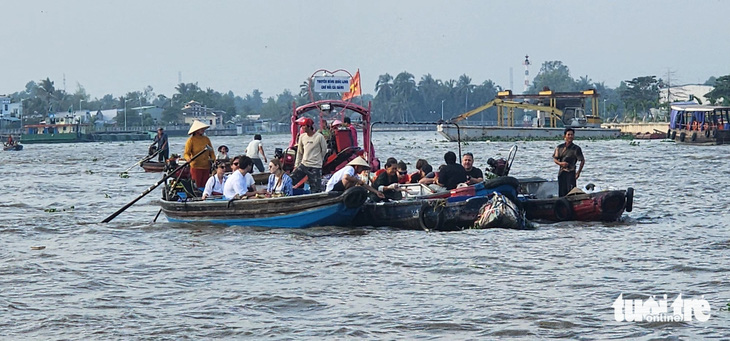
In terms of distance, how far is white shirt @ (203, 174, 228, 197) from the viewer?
1828cm

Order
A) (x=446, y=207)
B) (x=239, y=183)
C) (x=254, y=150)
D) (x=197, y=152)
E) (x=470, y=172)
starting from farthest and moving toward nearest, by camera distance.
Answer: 1. (x=254, y=150)
2. (x=197, y=152)
3. (x=470, y=172)
4. (x=239, y=183)
5. (x=446, y=207)

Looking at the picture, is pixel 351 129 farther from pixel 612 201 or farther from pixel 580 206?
pixel 612 201

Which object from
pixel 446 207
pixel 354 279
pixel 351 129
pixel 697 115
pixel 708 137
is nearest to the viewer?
pixel 354 279

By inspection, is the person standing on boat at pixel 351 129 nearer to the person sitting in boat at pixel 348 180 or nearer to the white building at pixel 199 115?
the person sitting in boat at pixel 348 180

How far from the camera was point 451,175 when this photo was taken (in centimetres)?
1769

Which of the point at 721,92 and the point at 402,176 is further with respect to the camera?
the point at 721,92

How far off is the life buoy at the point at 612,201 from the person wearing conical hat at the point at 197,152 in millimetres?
6737

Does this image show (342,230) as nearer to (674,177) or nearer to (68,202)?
(68,202)

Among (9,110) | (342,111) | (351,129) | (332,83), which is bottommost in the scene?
(351,129)

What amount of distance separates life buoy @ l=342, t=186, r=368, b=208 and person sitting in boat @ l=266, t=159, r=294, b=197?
50.2 inches

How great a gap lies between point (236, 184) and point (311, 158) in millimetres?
1503

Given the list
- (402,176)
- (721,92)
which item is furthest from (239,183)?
(721,92)

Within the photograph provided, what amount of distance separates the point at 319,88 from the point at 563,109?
70879mm

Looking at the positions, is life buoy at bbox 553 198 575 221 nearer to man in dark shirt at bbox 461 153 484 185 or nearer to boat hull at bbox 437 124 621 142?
man in dark shirt at bbox 461 153 484 185
